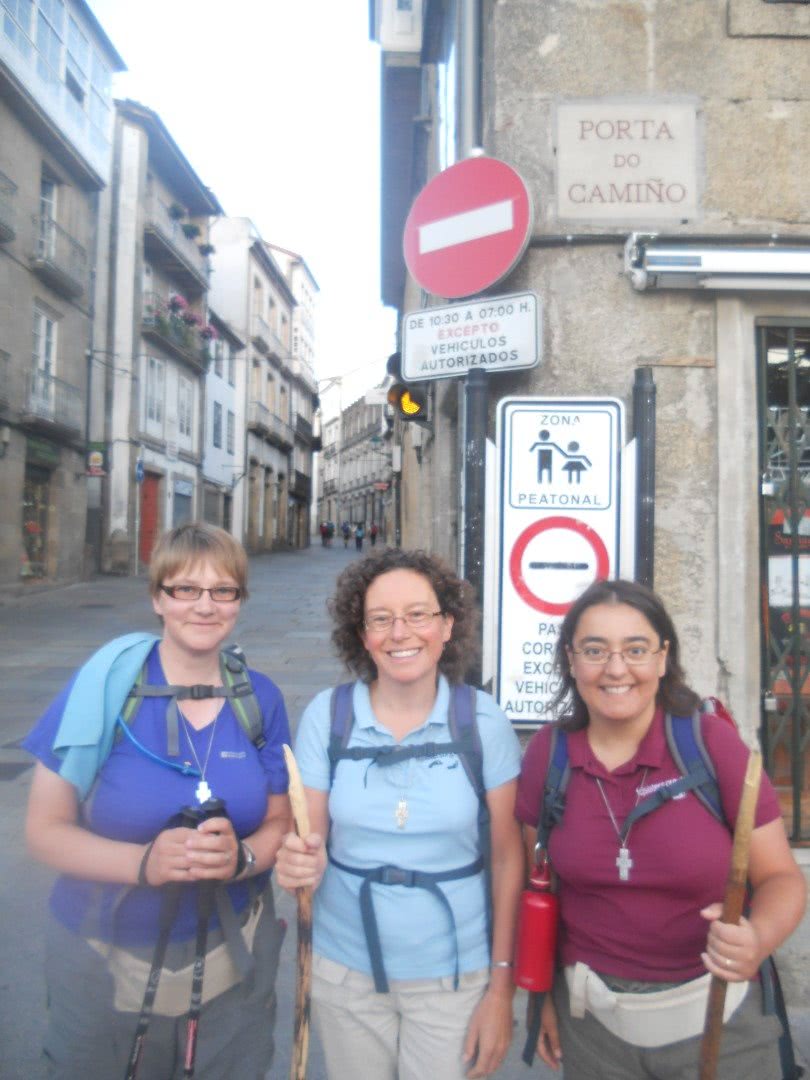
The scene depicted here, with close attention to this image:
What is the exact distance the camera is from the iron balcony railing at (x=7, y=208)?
17484 millimetres

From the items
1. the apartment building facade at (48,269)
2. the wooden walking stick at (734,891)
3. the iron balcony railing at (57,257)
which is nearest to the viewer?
the wooden walking stick at (734,891)

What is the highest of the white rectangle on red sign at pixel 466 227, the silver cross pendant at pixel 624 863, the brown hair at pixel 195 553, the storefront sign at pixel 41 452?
the storefront sign at pixel 41 452

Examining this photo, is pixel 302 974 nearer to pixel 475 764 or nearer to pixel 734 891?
pixel 475 764

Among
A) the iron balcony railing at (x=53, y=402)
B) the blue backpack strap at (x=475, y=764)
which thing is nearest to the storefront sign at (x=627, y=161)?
the blue backpack strap at (x=475, y=764)

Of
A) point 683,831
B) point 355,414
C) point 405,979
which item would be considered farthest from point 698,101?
point 355,414

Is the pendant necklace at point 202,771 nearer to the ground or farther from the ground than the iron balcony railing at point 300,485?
nearer to the ground

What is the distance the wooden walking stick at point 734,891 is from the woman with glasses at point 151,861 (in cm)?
99

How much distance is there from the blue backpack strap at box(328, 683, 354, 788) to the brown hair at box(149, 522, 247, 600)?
1.29ft

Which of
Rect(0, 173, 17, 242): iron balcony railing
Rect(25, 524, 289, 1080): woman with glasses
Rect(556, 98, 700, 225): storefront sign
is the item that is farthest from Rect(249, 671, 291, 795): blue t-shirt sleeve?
Rect(0, 173, 17, 242): iron balcony railing

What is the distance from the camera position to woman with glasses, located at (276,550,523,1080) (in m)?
2.02

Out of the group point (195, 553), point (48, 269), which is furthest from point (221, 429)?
point (195, 553)

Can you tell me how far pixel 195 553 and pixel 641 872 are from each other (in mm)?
1272

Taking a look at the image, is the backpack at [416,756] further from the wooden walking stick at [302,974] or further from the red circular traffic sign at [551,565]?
the red circular traffic sign at [551,565]

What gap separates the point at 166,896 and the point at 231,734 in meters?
0.38
